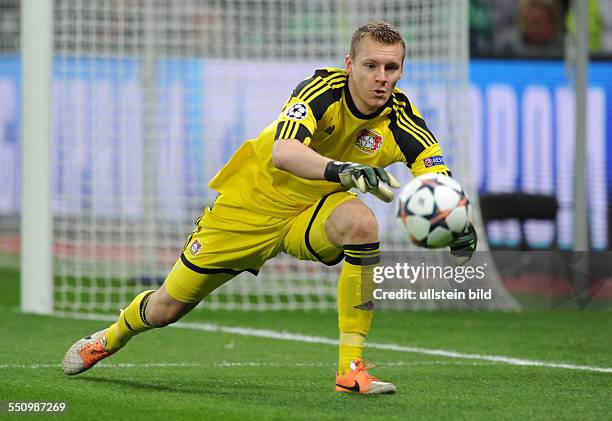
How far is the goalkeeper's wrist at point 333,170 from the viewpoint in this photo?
498cm

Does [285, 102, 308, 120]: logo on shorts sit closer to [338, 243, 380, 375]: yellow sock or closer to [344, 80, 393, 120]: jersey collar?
[344, 80, 393, 120]: jersey collar

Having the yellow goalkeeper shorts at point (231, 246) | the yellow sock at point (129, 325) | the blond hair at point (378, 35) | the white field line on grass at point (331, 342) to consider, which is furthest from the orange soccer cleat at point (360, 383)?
the white field line on grass at point (331, 342)

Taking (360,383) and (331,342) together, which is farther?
(331,342)

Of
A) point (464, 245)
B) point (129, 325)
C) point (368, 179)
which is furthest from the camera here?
point (129, 325)

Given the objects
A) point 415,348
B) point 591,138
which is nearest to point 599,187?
point 591,138

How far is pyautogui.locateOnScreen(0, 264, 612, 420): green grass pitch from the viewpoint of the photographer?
5078 mm

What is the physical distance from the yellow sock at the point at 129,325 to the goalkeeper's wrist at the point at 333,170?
4.73 feet

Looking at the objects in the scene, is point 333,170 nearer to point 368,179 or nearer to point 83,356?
point 368,179

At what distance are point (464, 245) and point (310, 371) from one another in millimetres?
1508

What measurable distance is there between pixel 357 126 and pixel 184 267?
1059 mm

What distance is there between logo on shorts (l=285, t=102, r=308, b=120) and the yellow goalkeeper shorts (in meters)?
0.48

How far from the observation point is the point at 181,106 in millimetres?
11008

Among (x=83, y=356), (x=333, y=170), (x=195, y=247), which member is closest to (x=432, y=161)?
(x=333, y=170)

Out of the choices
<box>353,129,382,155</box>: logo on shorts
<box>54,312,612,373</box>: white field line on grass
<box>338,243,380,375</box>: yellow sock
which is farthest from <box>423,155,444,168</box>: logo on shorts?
<box>54,312,612,373</box>: white field line on grass
